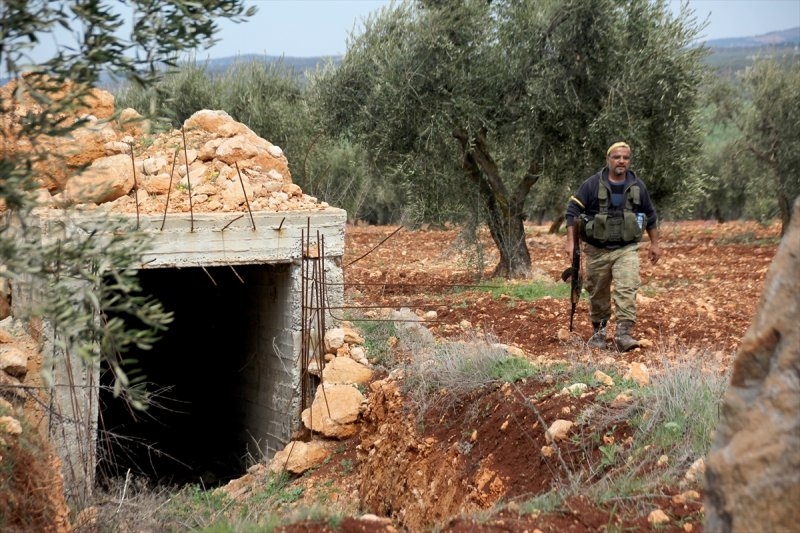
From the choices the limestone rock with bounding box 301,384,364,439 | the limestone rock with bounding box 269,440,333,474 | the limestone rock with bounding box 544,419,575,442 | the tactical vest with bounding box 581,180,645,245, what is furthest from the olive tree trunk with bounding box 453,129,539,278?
the limestone rock with bounding box 544,419,575,442

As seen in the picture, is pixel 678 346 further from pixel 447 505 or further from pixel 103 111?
pixel 103 111

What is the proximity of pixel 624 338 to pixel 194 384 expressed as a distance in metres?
6.91

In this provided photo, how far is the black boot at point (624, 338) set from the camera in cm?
773

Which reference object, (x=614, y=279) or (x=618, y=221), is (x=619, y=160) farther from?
(x=614, y=279)

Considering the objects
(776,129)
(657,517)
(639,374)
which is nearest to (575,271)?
(639,374)

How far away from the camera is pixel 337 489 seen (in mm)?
7312

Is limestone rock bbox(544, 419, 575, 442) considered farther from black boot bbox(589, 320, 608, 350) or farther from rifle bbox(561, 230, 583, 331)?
rifle bbox(561, 230, 583, 331)

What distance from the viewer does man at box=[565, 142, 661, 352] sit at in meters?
7.75

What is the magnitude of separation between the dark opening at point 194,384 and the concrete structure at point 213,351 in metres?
0.02

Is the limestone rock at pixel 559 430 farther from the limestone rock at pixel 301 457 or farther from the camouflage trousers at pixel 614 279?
the limestone rock at pixel 301 457

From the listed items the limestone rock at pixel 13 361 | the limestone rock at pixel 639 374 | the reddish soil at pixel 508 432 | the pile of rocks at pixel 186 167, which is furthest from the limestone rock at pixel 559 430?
the limestone rock at pixel 13 361

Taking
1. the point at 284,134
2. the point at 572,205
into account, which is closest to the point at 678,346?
the point at 572,205

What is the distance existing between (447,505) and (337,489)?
61.5 inches

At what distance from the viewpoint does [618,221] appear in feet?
25.5
